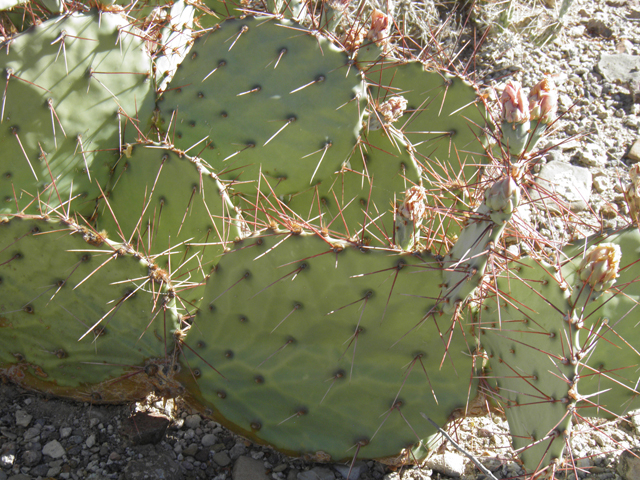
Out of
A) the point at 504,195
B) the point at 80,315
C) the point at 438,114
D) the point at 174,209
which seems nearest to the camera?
the point at 504,195

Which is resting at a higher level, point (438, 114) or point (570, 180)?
point (438, 114)

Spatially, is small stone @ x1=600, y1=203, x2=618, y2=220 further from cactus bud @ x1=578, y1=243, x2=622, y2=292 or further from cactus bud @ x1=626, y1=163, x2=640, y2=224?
cactus bud @ x1=578, y1=243, x2=622, y2=292

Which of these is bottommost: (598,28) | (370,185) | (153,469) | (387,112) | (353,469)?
(353,469)

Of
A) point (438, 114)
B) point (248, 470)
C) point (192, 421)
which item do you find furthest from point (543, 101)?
point (192, 421)

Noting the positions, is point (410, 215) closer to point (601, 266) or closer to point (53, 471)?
point (601, 266)

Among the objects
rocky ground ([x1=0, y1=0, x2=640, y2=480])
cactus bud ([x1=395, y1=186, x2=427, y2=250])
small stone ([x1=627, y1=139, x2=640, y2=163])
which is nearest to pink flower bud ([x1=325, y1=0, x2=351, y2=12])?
rocky ground ([x1=0, y1=0, x2=640, y2=480])

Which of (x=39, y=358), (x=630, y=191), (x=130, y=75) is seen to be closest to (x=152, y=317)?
(x=39, y=358)
